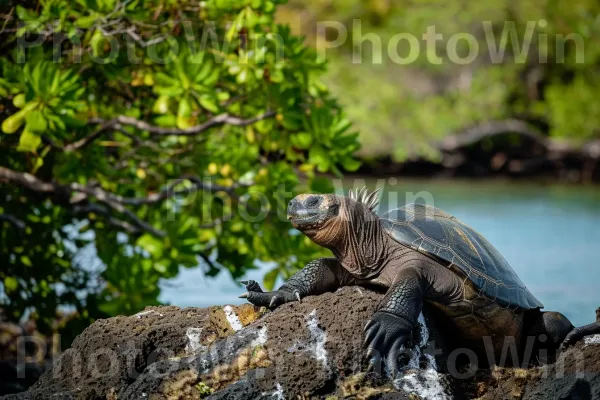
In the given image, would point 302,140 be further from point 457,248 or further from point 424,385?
point 424,385

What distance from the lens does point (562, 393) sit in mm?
3391

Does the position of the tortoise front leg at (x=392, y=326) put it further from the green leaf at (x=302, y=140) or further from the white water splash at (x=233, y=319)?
the green leaf at (x=302, y=140)

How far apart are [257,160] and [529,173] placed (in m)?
13.9

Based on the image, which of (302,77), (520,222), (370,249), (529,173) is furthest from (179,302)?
(529,173)

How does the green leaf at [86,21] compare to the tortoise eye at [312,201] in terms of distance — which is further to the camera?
the green leaf at [86,21]

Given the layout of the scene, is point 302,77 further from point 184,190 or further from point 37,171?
point 37,171

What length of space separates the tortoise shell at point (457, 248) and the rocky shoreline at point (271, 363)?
258 mm

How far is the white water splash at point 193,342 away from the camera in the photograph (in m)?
3.53

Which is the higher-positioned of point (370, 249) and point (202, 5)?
point (202, 5)

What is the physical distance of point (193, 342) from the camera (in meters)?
3.55

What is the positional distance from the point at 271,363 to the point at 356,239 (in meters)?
0.62

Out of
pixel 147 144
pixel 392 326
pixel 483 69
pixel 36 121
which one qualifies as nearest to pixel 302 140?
pixel 147 144

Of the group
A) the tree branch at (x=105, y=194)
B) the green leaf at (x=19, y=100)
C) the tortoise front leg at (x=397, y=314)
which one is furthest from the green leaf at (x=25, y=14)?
the tortoise front leg at (x=397, y=314)

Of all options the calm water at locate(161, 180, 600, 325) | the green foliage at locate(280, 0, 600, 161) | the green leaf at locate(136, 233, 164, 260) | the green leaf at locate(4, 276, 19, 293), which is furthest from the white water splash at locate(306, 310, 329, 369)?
the green foliage at locate(280, 0, 600, 161)
